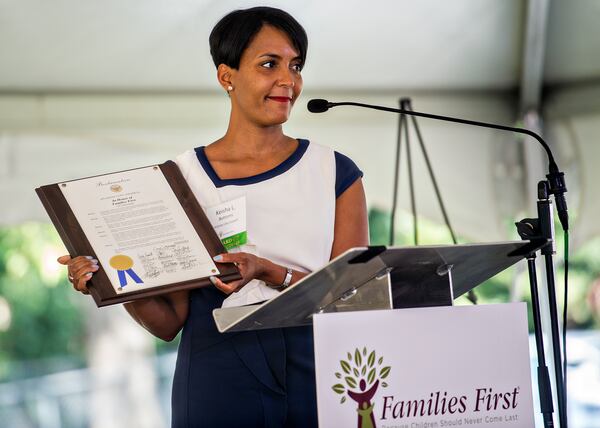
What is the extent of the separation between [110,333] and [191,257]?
5.97m

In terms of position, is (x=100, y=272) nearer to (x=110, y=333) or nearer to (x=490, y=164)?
(x=490, y=164)

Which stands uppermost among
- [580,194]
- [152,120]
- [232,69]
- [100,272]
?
[152,120]

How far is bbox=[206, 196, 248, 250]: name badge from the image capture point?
1963 millimetres

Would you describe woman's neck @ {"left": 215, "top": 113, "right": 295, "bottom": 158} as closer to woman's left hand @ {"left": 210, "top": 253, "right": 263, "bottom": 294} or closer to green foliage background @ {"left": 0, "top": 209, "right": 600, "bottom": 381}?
woman's left hand @ {"left": 210, "top": 253, "right": 263, "bottom": 294}

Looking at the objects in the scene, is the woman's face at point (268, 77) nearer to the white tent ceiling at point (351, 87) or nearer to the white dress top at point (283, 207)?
the white dress top at point (283, 207)

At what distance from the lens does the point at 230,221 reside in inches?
77.8

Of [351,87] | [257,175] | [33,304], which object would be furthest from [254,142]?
[33,304]

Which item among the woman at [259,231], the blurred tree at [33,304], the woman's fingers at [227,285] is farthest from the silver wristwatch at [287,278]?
the blurred tree at [33,304]

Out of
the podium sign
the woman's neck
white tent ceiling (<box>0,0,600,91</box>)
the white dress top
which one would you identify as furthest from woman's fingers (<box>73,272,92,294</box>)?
white tent ceiling (<box>0,0,600,91</box>)

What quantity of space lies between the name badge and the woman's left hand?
0.44 ft

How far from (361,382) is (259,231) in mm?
602

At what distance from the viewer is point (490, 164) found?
492 cm

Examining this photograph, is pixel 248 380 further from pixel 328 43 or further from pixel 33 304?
pixel 33 304

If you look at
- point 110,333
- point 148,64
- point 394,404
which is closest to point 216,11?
point 148,64
